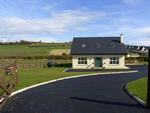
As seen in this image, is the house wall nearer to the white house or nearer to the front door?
the white house

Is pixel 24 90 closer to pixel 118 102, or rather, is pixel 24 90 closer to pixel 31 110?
pixel 31 110

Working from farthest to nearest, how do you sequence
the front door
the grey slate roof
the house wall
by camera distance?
the front door → the grey slate roof → the house wall

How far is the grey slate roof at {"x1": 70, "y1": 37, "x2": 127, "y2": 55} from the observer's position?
25169 millimetres

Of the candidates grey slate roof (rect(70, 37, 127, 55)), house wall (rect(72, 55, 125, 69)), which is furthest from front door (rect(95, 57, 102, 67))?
grey slate roof (rect(70, 37, 127, 55))

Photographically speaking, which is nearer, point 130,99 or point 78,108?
point 78,108

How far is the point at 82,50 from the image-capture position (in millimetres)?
26047

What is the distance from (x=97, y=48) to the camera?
2638 centimetres

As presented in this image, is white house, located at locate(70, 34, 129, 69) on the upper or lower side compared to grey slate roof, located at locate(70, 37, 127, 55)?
lower

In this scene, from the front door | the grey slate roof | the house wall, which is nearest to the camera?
the house wall

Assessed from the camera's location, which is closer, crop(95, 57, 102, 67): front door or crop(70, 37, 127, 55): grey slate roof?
crop(70, 37, 127, 55): grey slate roof

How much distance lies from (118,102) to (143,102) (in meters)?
1.26

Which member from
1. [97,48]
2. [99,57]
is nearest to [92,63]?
[99,57]

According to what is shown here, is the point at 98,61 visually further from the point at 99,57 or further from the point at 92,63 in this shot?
the point at 92,63

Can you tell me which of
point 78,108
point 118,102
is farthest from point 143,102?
point 78,108
